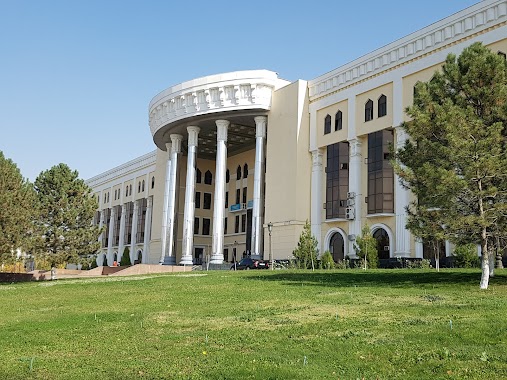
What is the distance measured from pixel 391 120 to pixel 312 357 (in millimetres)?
31299

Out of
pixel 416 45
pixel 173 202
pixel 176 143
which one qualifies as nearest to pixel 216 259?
pixel 173 202

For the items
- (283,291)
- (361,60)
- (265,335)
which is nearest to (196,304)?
(283,291)

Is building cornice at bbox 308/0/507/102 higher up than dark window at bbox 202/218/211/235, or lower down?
higher up

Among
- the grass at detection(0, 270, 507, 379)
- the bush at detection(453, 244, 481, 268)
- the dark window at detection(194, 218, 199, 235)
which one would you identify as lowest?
the grass at detection(0, 270, 507, 379)

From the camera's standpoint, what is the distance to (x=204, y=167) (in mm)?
63844

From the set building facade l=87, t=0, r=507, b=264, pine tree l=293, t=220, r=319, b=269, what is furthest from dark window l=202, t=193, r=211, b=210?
pine tree l=293, t=220, r=319, b=269

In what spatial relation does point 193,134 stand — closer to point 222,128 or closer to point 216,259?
point 222,128

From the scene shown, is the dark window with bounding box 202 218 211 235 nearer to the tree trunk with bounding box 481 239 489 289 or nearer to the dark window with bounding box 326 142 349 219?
the dark window with bounding box 326 142 349 219

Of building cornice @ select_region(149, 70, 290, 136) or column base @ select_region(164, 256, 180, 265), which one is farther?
column base @ select_region(164, 256, 180, 265)

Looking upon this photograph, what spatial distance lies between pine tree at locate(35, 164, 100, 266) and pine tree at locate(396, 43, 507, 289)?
22794 millimetres

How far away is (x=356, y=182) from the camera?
130 feet

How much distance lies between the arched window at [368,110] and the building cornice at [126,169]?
34.9 metres

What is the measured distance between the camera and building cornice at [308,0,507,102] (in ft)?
106

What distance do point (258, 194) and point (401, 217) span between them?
13373 millimetres
